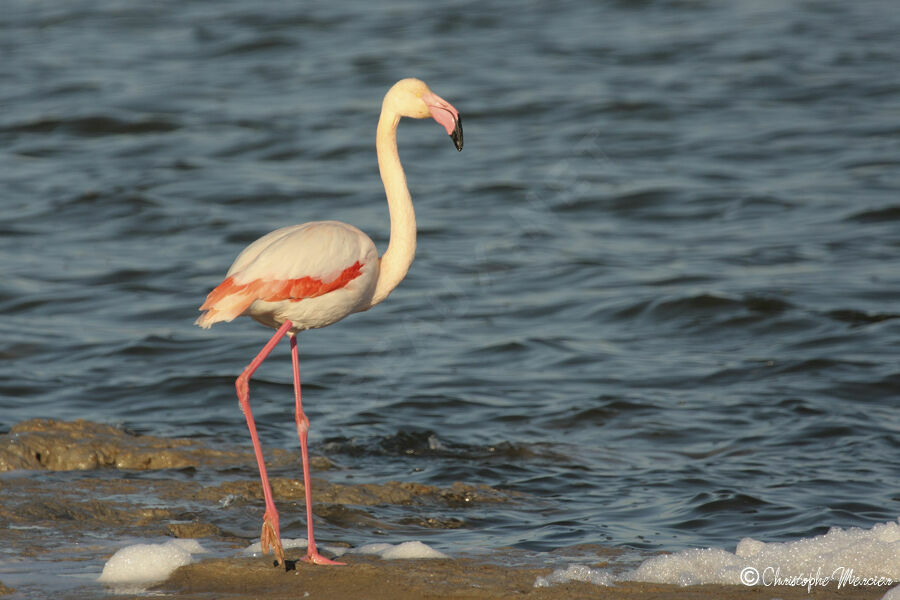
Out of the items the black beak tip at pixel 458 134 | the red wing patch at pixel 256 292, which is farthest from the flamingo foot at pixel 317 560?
the black beak tip at pixel 458 134

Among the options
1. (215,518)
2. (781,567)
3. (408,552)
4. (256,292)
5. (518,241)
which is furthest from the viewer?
(518,241)

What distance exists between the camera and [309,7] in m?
24.9

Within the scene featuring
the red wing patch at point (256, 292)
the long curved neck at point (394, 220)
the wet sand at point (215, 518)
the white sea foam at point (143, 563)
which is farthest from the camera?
the long curved neck at point (394, 220)

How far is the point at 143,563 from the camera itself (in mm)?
5523

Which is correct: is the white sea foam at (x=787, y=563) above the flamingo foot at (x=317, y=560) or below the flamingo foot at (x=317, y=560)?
below

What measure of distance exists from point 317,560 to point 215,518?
1220 mm

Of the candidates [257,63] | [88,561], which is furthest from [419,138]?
[88,561]

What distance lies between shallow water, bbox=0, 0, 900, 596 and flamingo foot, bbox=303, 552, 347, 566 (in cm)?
91

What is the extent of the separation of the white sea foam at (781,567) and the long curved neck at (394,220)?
5.90 feet

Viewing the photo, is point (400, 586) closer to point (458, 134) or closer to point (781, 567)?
point (781, 567)

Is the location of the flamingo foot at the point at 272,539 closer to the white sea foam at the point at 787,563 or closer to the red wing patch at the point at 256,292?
the red wing patch at the point at 256,292

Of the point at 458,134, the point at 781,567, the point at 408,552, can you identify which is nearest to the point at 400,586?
the point at 408,552

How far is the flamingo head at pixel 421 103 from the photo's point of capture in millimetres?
6355

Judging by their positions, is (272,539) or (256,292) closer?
(272,539)
